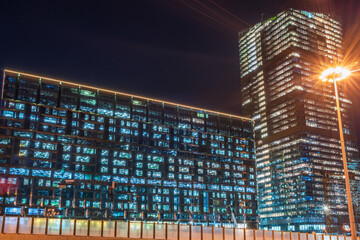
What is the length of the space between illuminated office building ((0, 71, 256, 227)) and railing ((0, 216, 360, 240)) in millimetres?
84810

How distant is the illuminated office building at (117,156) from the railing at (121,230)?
278 ft

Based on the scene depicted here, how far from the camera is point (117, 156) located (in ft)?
501

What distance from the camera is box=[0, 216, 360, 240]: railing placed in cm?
3186

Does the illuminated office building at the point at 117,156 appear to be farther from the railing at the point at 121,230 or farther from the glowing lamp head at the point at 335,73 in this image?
the glowing lamp head at the point at 335,73

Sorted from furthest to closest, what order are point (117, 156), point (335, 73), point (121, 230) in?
point (117, 156) → point (121, 230) → point (335, 73)

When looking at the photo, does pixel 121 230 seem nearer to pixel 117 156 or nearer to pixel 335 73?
pixel 335 73

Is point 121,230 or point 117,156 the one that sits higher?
point 117,156

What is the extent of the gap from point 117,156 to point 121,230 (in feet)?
392

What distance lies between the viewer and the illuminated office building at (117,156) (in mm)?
136000

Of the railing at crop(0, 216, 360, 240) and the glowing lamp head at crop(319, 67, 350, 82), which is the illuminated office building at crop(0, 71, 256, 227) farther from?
the glowing lamp head at crop(319, 67, 350, 82)

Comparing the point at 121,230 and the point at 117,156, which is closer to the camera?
the point at 121,230

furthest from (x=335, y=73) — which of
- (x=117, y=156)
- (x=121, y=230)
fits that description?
(x=117, y=156)

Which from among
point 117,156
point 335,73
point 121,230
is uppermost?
point 117,156

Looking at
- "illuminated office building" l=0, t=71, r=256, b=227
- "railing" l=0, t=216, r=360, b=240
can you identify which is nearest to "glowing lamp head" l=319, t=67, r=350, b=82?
"railing" l=0, t=216, r=360, b=240
